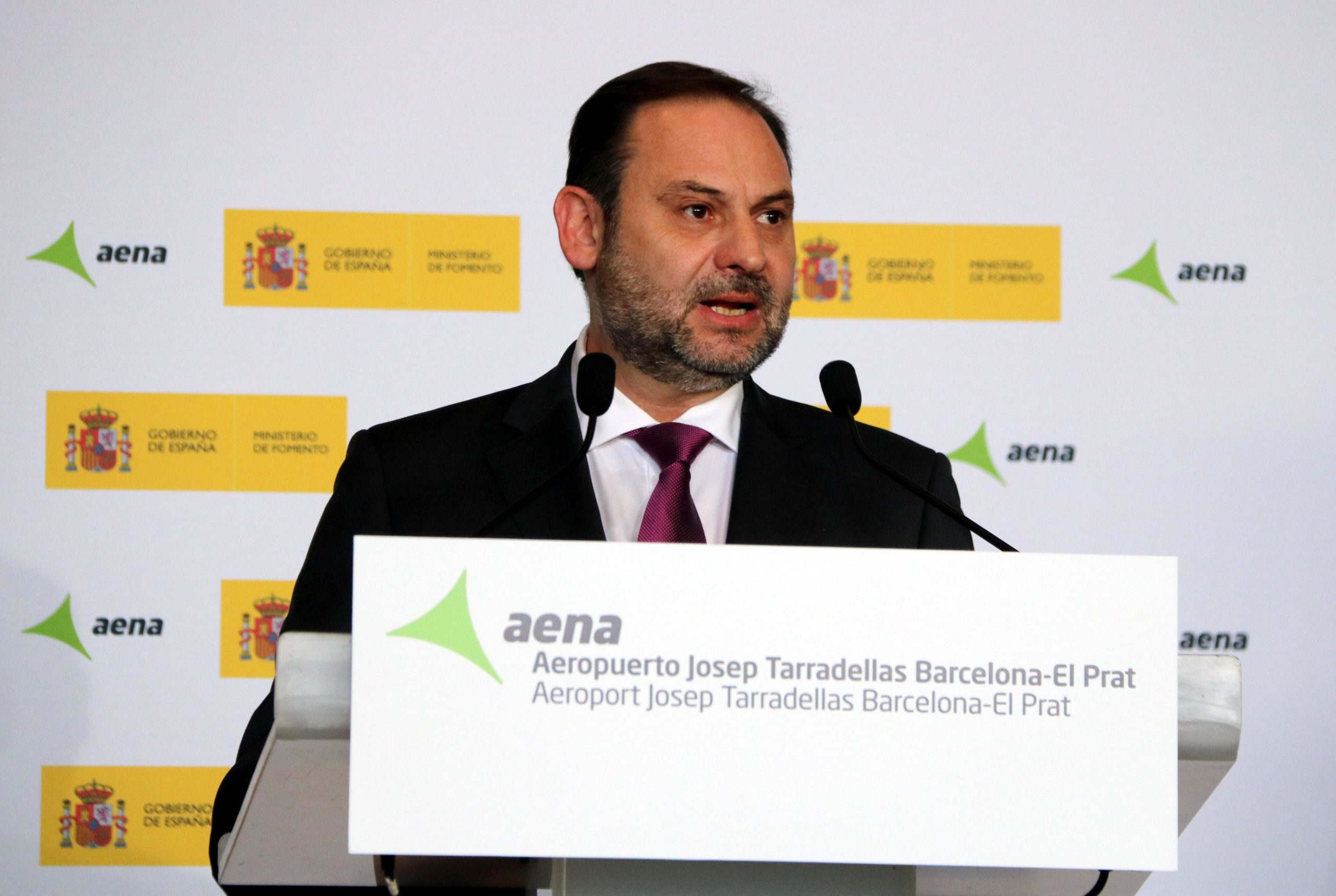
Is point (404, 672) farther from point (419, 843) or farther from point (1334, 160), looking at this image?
point (1334, 160)

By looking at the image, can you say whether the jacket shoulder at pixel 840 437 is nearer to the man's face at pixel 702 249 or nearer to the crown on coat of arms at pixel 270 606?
the man's face at pixel 702 249

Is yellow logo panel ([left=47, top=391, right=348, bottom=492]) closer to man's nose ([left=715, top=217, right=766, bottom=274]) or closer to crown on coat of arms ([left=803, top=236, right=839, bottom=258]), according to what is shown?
crown on coat of arms ([left=803, top=236, right=839, bottom=258])

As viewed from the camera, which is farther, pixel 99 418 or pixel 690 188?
pixel 99 418

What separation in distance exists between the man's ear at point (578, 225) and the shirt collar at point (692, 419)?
212 millimetres

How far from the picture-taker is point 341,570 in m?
1.71

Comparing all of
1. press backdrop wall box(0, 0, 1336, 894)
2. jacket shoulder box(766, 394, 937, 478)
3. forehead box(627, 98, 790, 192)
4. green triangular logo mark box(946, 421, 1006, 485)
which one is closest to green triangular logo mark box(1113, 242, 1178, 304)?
press backdrop wall box(0, 0, 1336, 894)

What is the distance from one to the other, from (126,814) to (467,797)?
223cm

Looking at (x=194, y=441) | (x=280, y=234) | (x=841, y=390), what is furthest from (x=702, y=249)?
(x=194, y=441)

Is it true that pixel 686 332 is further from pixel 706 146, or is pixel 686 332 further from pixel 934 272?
pixel 934 272

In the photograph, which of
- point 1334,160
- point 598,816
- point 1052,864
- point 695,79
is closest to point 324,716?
point 598,816

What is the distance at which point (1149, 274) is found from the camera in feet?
9.87

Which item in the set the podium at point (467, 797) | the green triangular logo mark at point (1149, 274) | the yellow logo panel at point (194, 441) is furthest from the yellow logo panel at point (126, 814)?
the green triangular logo mark at point (1149, 274)

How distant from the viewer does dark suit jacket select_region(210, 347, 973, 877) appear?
5.62ft

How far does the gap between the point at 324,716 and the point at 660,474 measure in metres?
0.88
